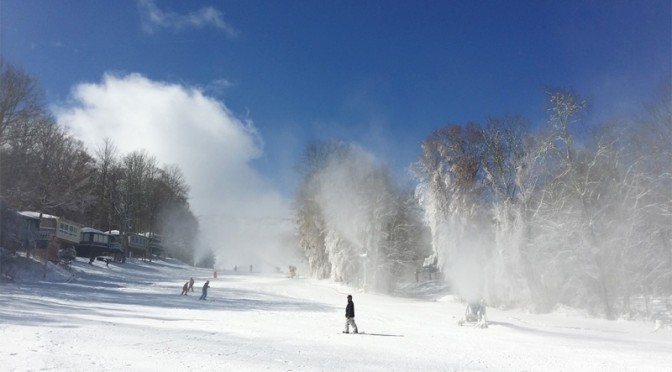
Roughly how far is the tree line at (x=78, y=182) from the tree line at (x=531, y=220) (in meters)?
24.8

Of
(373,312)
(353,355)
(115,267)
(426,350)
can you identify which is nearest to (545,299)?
(373,312)

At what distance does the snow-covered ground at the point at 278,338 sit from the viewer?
10.6 metres

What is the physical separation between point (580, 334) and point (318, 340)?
12150mm

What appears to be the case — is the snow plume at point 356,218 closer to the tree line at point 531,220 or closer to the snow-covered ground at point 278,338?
the tree line at point 531,220

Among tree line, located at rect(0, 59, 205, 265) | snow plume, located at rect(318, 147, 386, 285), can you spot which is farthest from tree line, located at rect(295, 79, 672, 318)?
tree line, located at rect(0, 59, 205, 265)

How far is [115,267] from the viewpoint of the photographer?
49562 millimetres

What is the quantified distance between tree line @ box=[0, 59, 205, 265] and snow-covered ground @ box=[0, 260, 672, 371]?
9.13m

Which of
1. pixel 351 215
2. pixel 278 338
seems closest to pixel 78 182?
pixel 351 215

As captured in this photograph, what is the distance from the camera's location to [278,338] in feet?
50.6

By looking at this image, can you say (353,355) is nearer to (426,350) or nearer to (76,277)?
(426,350)

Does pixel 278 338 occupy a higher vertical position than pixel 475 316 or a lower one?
lower

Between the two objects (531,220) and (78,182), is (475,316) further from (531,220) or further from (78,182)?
(78,182)

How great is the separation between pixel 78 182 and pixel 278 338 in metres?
44.2

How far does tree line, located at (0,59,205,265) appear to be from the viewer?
32156 millimetres
